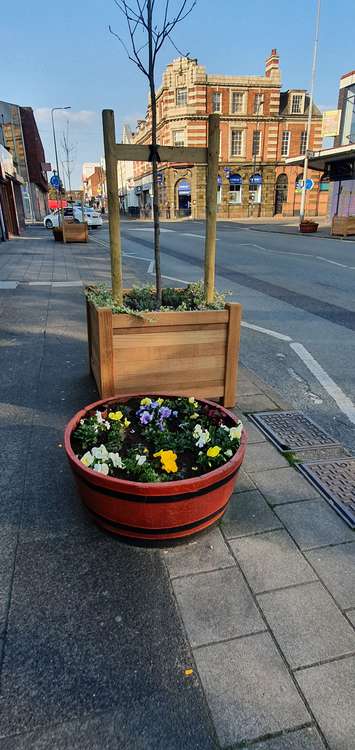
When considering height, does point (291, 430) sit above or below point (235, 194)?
below

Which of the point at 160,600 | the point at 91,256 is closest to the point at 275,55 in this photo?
the point at 91,256

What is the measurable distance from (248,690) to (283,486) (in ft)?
4.32

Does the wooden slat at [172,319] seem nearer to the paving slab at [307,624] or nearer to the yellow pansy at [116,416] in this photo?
the yellow pansy at [116,416]

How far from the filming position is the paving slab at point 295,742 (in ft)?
4.67

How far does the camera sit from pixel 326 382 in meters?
4.66

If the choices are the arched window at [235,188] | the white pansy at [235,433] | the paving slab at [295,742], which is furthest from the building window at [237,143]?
the paving slab at [295,742]

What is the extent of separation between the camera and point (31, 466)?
2924 millimetres

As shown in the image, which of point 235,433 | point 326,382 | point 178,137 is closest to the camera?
point 235,433

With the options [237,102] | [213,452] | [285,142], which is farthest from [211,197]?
[285,142]

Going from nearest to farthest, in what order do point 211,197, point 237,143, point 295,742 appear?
point 295,742 → point 211,197 → point 237,143

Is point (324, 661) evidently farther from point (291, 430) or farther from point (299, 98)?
point (299, 98)

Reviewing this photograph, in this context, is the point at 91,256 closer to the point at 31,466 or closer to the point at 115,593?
the point at 31,466

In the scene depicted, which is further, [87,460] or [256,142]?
[256,142]

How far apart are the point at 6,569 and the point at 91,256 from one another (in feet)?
48.8
